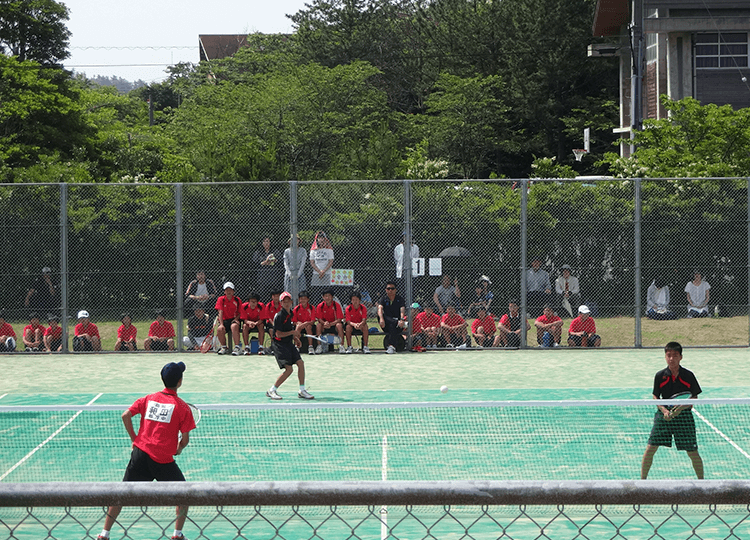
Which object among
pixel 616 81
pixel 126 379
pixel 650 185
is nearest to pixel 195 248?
pixel 126 379

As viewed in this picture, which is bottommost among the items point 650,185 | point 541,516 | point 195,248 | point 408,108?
point 541,516

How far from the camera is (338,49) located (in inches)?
1800

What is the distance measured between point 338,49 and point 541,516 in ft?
131

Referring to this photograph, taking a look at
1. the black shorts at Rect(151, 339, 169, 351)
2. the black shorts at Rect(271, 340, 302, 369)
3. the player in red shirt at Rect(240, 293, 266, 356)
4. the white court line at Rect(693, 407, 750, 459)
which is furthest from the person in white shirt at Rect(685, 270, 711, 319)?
the black shorts at Rect(151, 339, 169, 351)

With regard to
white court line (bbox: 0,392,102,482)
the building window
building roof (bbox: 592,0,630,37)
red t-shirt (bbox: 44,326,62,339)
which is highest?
building roof (bbox: 592,0,630,37)

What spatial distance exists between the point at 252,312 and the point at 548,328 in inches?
217

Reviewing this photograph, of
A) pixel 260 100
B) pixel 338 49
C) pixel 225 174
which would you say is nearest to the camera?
pixel 225 174

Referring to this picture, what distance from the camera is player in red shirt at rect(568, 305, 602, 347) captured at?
17031 millimetres

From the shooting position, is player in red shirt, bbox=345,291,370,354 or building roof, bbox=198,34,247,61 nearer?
player in red shirt, bbox=345,291,370,354

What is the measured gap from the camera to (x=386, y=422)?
11.0m

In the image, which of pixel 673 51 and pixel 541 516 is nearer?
pixel 541 516

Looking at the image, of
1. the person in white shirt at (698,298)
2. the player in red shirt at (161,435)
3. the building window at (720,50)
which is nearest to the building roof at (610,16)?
the building window at (720,50)

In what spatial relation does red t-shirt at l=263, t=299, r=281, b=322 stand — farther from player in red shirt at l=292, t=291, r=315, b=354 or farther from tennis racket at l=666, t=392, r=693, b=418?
tennis racket at l=666, t=392, r=693, b=418

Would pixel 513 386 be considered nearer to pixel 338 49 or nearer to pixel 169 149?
pixel 169 149
